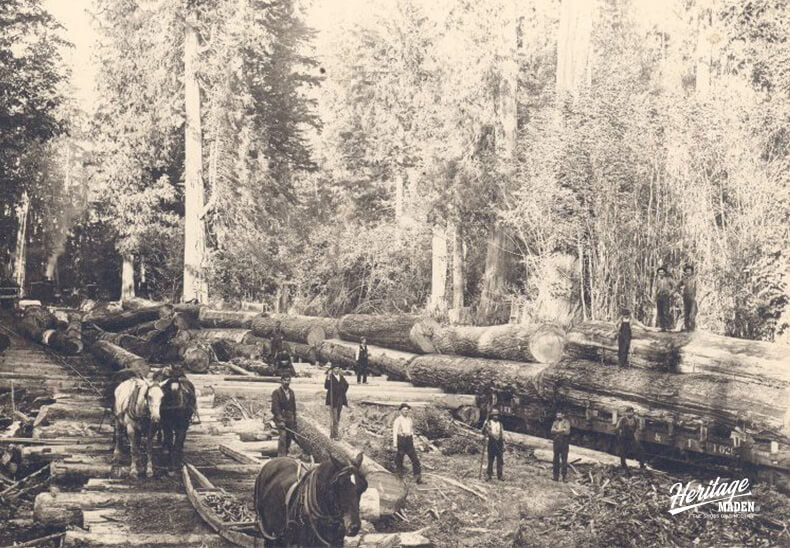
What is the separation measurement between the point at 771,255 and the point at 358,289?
43.6 ft

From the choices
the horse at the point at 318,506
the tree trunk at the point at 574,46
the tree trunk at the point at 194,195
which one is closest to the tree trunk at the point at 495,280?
the tree trunk at the point at 574,46

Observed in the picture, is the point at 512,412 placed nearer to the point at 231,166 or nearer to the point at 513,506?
the point at 513,506

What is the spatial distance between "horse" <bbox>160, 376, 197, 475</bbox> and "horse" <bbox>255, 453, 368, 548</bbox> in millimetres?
3914

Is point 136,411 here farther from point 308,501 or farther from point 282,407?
point 308,501

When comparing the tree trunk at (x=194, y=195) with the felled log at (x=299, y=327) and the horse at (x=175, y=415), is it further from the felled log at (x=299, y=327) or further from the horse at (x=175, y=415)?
the horse at (x=175, y=415)

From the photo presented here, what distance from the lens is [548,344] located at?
14102mm

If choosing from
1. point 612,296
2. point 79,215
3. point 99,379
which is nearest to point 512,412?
point 612,296

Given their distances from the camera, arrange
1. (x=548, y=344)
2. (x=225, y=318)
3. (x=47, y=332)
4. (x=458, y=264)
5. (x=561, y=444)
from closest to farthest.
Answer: (x=561, y=444) < (x=548, y=344) < (x=47, y=332) < (x=225, y=318) < (x=458, y=264)

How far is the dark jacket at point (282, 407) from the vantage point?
10.5m

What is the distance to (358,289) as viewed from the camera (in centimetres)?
2353

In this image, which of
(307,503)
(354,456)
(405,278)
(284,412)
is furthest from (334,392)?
(405,278)

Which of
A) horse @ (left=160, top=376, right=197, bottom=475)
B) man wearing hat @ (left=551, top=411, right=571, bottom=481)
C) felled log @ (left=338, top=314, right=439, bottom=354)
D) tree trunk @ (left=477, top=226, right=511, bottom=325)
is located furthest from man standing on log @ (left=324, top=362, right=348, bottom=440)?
tree trunk @ (left=477, top=226, right=511, bottom=325)

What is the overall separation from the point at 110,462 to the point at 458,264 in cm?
1421

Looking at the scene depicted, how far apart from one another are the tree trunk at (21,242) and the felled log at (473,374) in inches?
319
